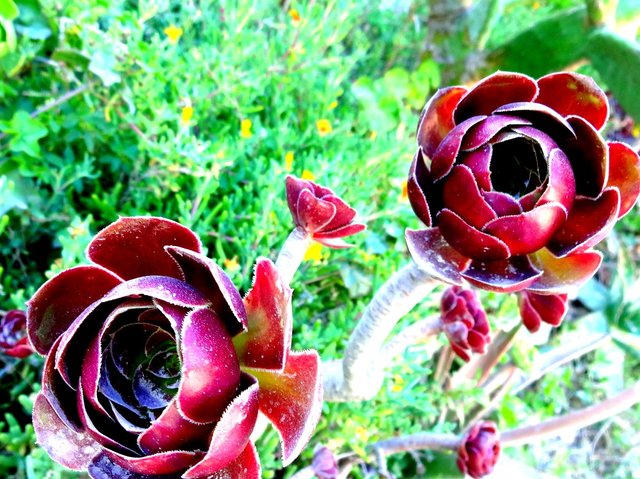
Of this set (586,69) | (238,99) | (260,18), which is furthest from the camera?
(586,69)

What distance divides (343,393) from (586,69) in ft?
5.41

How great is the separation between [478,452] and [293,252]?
43 centimetres

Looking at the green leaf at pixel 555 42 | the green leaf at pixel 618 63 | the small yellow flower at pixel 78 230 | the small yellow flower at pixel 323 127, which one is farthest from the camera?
the green leaf at pixel 555 42

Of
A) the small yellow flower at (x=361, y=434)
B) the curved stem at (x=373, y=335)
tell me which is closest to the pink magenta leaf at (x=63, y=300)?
the curved stem at (x=373, y=335)

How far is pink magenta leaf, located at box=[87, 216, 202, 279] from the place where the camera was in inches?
15.9

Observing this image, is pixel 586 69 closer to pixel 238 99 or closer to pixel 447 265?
pixel 238 99

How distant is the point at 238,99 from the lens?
95 centimetres

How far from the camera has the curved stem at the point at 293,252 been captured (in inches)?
18.7

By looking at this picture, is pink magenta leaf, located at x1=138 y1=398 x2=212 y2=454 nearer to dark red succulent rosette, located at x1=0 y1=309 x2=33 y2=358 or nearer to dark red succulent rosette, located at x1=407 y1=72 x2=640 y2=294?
dark red succulent rosette, located at x1=407 y1=72 x2=640 y2=294

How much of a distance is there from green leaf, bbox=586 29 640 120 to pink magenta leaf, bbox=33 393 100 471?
1.36m

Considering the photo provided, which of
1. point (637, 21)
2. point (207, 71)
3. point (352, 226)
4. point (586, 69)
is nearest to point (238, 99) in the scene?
point (207, 71)

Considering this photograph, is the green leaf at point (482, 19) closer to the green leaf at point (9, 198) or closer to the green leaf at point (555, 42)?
the green leaf at point (555, 42)

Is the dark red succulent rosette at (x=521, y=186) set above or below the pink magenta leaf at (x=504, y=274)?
above

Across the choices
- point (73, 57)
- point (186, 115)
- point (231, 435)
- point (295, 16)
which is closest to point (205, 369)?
point (231, 435)
